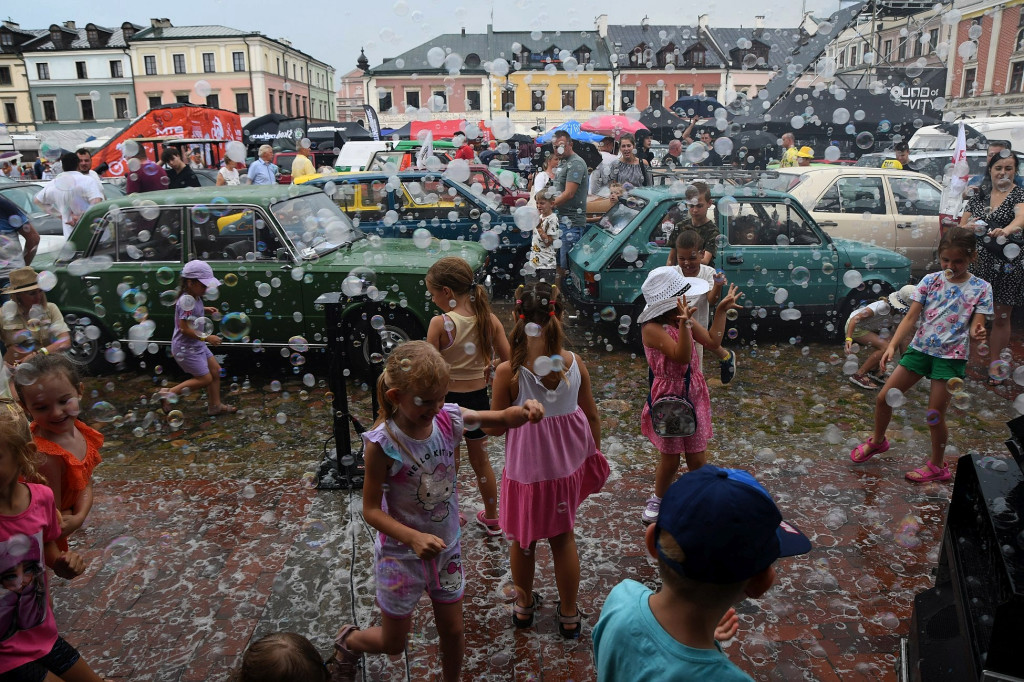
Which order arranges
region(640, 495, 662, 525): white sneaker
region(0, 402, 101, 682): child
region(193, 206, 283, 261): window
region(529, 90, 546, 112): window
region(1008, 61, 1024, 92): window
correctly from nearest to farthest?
1. region(0, 402, 101, 682): child
2. region(640, 495, 662, 525): white sneaker
3. region(193, 206, 283, 261): window
4. region(1008, 61, 1024, 92): window
5. region(529, 90, 546, 112): window

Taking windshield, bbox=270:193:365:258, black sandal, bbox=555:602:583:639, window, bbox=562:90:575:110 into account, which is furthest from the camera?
window, bbox=562:90:575:110

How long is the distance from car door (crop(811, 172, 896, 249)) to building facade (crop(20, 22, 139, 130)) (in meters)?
63.1

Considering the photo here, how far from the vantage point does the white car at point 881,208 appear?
8.95 m

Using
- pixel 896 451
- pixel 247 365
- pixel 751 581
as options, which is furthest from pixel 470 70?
pixel 751 581

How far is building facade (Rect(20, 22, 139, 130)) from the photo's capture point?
2256 inches

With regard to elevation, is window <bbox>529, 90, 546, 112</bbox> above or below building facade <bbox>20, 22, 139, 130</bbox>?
below

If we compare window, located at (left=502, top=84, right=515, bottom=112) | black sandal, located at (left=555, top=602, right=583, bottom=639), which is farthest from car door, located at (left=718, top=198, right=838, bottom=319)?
window, located at (left=502, top=84, right=515, bottom=112)

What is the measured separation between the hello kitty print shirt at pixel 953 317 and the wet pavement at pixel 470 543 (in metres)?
0.86

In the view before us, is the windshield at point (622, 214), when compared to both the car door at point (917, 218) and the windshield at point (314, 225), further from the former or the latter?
the car door at point (917, 218)

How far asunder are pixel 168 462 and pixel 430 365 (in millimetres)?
3588

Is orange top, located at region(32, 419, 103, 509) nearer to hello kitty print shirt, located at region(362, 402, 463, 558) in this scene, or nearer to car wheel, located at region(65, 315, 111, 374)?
hello kitty print shirt, located at region(362, 402, 463, 558)

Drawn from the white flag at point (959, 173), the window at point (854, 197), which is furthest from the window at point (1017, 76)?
the window at point (854, 197)

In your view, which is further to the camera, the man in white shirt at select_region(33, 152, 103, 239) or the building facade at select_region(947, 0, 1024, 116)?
the building facade at select_region(947, 0, 1024, 116)

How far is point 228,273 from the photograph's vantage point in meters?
6.11
